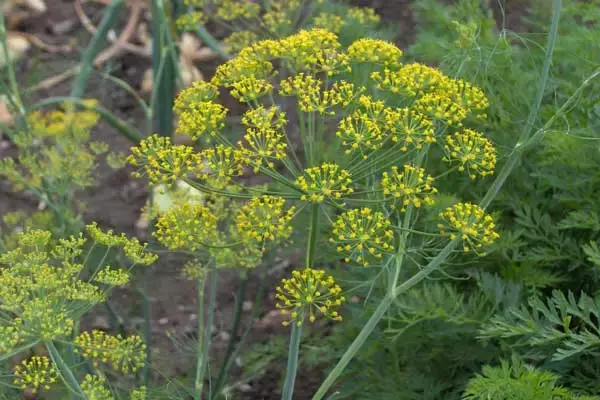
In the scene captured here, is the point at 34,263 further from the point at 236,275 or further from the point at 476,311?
the point at 236,275

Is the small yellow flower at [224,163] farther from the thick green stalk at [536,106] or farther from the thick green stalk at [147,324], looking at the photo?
the thick green stalk at [147,324]

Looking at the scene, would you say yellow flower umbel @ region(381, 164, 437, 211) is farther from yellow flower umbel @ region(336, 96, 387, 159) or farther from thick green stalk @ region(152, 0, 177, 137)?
thick green stalk @ region(152, 0, 177, 137)

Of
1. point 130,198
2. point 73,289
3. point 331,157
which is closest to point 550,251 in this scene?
point 331,157

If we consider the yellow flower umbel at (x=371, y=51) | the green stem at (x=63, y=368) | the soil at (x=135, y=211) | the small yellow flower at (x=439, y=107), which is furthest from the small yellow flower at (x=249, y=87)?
the soil at (x=135, y=211)

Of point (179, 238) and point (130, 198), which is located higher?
point (179, 238)

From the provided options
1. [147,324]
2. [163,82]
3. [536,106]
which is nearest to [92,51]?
[163,82]
